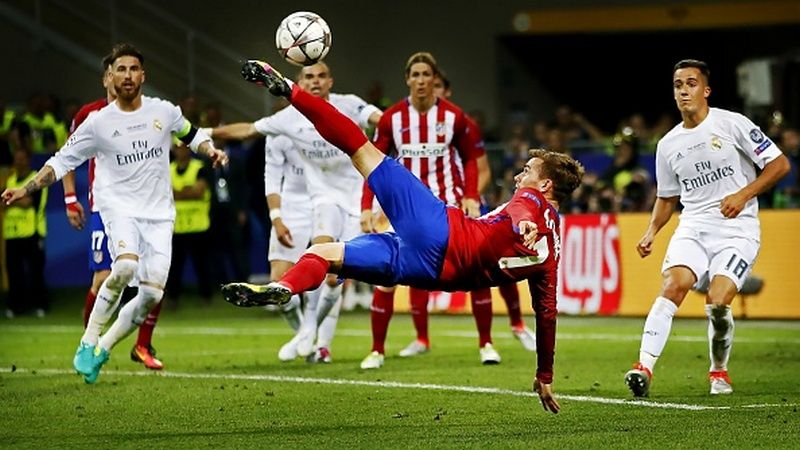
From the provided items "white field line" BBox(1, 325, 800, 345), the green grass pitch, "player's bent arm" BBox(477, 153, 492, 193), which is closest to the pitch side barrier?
the green grass pitch

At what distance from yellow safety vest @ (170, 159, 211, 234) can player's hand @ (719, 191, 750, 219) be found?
1166 centimetres

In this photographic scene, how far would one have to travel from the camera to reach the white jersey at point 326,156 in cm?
1362

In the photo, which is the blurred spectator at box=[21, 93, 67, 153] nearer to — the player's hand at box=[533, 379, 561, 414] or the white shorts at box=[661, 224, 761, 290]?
the white shorts at box=[661, 224, 761, 290]

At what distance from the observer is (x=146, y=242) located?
12195 millimetres

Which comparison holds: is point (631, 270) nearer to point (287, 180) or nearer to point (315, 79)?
point (287, 180)

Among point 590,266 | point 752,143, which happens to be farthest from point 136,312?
point 590,266

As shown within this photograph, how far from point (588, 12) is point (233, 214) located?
8.33m

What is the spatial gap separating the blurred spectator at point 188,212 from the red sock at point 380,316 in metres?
8.00

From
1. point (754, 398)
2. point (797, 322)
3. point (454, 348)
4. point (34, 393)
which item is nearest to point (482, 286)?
point (754, 398)

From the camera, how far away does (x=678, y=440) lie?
330 inches

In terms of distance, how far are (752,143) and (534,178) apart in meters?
2.20

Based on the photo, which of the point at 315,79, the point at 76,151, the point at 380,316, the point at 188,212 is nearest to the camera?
the point at 76,151

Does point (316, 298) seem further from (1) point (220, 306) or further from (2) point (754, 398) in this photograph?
(1) point (220, 306)

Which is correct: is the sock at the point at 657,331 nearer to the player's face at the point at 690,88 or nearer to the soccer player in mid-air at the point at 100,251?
the player's face at the point at 690,88
